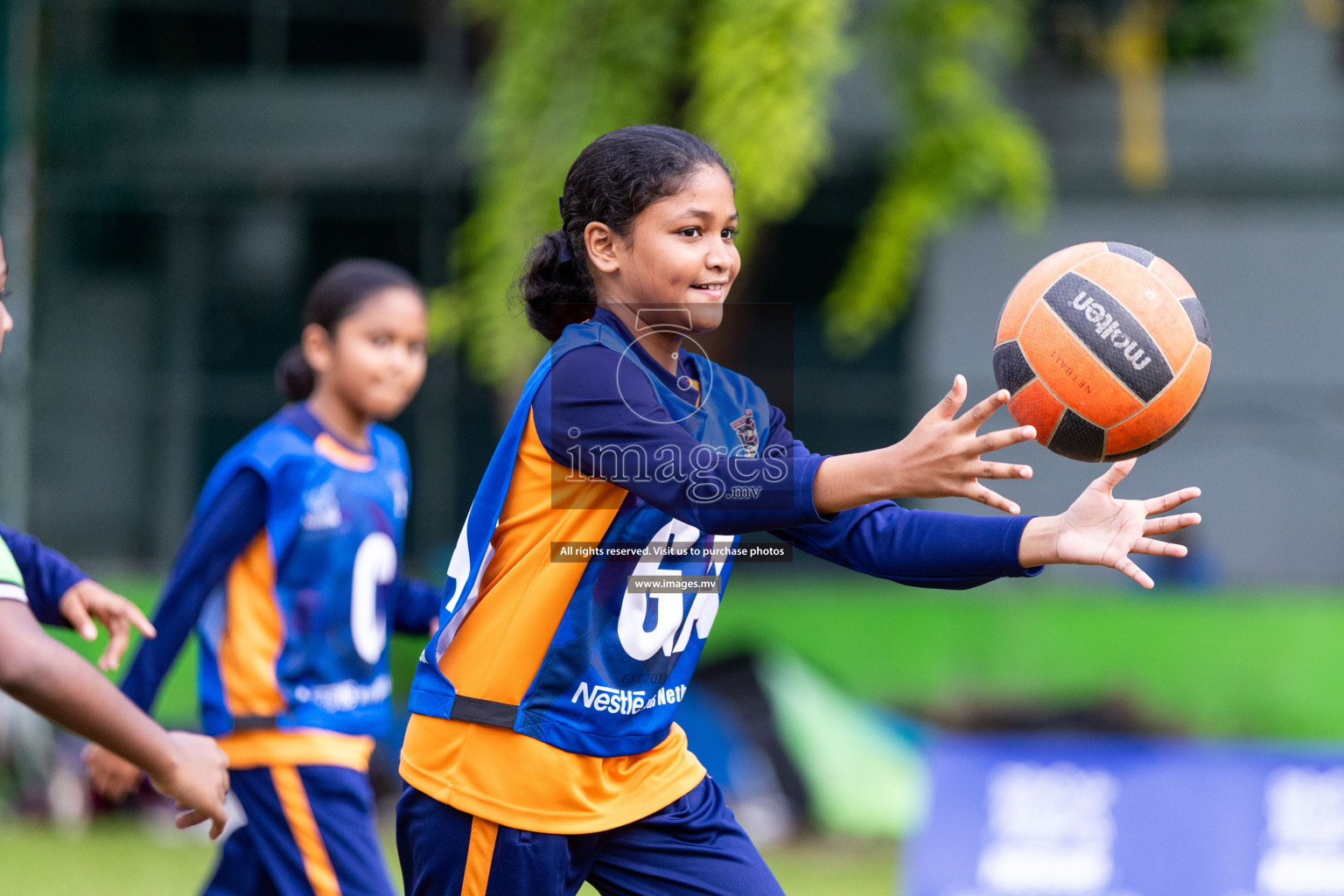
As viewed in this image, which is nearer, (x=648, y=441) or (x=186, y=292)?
(x=648, y=441)

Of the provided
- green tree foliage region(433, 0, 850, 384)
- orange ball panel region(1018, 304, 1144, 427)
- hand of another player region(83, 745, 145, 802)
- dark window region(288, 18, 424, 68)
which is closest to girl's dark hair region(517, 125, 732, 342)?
orange ball panel region(1018, 304, 1144, 427)

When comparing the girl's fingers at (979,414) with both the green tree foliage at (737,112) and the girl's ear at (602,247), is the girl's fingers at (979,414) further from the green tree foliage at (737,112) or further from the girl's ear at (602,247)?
the green tree foliage at (737,112)

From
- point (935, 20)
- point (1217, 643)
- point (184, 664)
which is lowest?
point (184, 664)

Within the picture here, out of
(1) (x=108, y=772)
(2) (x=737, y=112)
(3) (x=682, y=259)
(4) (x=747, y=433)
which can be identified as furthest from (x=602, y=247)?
(2) (x=737, y=112)

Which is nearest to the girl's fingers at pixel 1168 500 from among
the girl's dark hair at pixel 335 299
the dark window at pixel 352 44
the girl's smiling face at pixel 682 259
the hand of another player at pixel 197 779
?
the girl's smiling face at pixel 682 259

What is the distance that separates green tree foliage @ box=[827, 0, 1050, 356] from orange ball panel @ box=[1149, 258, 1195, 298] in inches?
238

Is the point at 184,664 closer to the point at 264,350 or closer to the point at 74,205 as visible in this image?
the point at 264,350

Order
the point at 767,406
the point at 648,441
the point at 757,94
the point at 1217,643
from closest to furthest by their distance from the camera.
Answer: the point at 648,441, the point at 767,406, the point at 757,94, the point at 1217,643

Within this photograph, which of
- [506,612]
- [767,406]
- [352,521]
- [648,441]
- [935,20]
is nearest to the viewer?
[648,441]

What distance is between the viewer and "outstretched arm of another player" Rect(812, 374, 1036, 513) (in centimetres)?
213

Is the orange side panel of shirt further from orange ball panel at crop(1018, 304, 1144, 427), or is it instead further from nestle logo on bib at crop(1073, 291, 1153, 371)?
nestle logo on bib at crop(1073, 291, 1153, 371)

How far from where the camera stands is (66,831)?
25.8 feet

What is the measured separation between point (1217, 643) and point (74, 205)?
9.88 metres

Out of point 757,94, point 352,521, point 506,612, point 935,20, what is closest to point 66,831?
point 352,521
